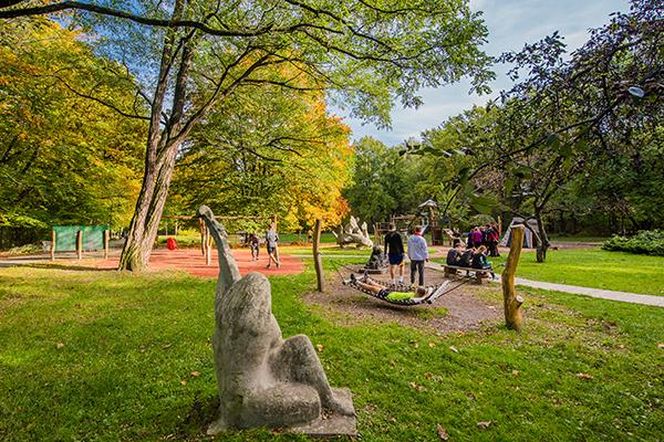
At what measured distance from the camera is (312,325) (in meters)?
6.87

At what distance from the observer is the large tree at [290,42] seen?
7793 millimetres

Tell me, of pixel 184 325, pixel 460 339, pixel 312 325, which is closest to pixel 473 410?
pixel 460 339

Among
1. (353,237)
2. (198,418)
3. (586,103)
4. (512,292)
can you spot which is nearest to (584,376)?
(512,292)

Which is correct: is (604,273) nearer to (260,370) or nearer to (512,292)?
(512,292)

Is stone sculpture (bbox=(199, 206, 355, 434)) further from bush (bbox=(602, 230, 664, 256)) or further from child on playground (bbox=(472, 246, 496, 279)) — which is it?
bush (bbox=(602, 230, 664, 256))

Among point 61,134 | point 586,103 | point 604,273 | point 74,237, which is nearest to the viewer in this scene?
point 586,103

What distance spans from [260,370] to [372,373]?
2.15 m

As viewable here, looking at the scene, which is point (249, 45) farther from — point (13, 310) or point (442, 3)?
point (13, 310)

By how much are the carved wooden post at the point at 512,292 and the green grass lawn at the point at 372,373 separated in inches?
10.6

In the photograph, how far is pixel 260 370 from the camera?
3.32 m

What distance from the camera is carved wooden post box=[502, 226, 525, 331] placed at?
6.86m

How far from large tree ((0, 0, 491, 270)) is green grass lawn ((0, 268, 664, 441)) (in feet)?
14.1

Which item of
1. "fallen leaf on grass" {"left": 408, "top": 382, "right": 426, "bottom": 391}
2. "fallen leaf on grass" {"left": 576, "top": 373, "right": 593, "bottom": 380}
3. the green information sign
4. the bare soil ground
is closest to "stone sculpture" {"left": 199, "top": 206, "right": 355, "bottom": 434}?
"fallen leaf on grass" {"left": 408, "top": 382, "right": 426, "bottom": 391}

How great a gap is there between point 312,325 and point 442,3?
23.6 ft
